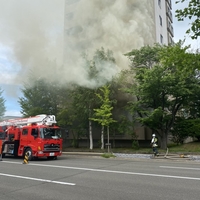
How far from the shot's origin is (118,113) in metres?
21.5

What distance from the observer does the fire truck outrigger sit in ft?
47.1

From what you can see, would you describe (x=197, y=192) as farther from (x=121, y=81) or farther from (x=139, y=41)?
(x=139, y=41)

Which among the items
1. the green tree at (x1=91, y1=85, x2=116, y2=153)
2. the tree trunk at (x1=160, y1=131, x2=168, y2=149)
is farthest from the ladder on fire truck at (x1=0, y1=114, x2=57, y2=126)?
the tree trunk at (x1=160, y1=131, x2=168, y2=149)

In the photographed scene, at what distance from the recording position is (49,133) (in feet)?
48.7

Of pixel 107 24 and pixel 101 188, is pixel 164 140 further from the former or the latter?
pixel 101 188

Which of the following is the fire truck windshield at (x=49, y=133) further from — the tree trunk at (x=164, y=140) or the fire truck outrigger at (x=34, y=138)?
the tree trunk at (x=164, y=140)

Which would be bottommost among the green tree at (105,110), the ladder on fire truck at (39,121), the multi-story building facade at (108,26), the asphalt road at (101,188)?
the asphalt road at (101,188)

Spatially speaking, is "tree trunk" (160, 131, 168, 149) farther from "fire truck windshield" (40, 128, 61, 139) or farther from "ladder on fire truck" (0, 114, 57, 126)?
"ladder on fire truck" (0, 114, 57, 126)

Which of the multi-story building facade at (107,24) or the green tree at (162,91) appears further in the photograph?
the multi-story building facade at (107,24)

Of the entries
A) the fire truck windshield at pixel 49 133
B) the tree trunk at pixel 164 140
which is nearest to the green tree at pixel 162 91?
the tree trunk at pixel 164 140

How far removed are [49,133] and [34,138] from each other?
102 centimetres

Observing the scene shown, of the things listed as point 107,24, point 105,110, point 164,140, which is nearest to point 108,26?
point 107,24

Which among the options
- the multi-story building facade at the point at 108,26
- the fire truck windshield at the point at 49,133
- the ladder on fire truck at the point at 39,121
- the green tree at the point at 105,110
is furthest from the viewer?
the multi-story building facade at the point at 108,26

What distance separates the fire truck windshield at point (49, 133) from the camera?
47.7ft
